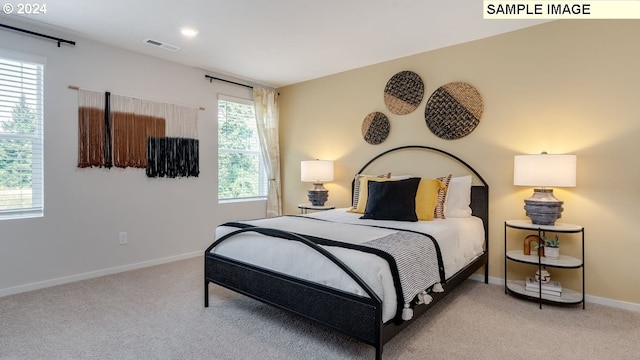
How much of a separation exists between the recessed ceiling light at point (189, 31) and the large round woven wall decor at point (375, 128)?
217 cm

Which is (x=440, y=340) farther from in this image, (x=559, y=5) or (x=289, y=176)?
(x=289, y=176)

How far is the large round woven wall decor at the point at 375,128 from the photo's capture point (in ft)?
13.4

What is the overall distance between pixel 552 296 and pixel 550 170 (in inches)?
41.2

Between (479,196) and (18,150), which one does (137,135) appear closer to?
(18,150)

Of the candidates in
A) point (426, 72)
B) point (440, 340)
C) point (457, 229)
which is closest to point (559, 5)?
point (426, 72)

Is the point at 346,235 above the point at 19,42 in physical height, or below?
below

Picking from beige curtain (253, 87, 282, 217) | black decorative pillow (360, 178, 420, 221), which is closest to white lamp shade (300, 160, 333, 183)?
beige curtain (253, 87, 282, 217)

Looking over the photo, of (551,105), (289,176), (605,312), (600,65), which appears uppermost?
(600,65)

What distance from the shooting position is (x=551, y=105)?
119 inches

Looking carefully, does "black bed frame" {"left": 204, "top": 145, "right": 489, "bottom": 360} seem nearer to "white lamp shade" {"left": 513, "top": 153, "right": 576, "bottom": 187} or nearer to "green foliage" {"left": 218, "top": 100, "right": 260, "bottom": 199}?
"white lamp shade" {"left": 513, "top": 153, "right": 576, "bottom": 187}

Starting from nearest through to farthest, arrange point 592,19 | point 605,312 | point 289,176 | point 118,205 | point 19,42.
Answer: point 605,312, point 592,19, point 19,42, point 118,205, point 289,176

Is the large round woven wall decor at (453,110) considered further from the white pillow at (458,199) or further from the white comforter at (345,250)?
the white comforter at (345,250)

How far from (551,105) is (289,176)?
345 cm

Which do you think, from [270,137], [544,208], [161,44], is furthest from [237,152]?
[544,208]
